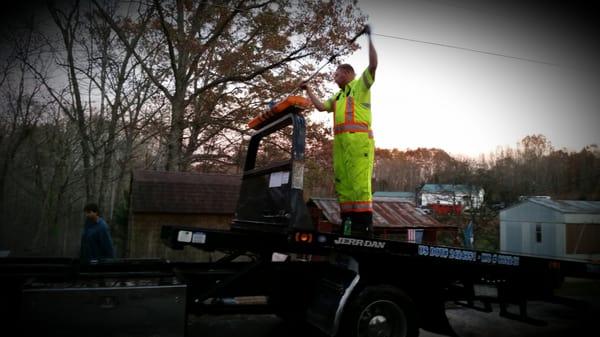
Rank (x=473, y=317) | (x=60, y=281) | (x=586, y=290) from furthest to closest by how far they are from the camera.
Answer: (x=586, y=290)
(x=473, y=317)
(x=60, y=281)

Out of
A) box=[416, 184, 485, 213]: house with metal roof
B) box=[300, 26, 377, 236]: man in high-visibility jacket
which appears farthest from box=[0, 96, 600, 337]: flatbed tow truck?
box=[416, 184, 485, 213]: house with metal roof

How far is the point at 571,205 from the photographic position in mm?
22703

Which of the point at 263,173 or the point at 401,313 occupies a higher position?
the point at 263,173

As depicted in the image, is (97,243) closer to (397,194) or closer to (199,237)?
(199,237)

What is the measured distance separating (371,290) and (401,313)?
0.47 m

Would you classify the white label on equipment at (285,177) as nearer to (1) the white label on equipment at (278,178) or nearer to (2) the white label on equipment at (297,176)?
(1) the white label on equipment at (278,178)

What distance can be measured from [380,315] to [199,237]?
6.94 feet

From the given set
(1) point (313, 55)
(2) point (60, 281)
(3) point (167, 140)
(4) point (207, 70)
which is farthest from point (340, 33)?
(2) point (60, 281)

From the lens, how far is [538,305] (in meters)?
8.96

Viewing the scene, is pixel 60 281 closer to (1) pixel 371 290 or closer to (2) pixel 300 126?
(2) pixel 300 126

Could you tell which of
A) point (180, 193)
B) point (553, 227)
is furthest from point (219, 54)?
A: point (553, 227)

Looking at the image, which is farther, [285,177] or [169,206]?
[169,206]

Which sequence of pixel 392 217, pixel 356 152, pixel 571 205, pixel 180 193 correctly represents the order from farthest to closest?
1. pixel 571 205
2. pixel 392 217
3. pixel 180 193
4. pixel 356 152

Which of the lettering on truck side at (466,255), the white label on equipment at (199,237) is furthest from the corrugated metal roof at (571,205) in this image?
the white label on equipment at (199,237)
